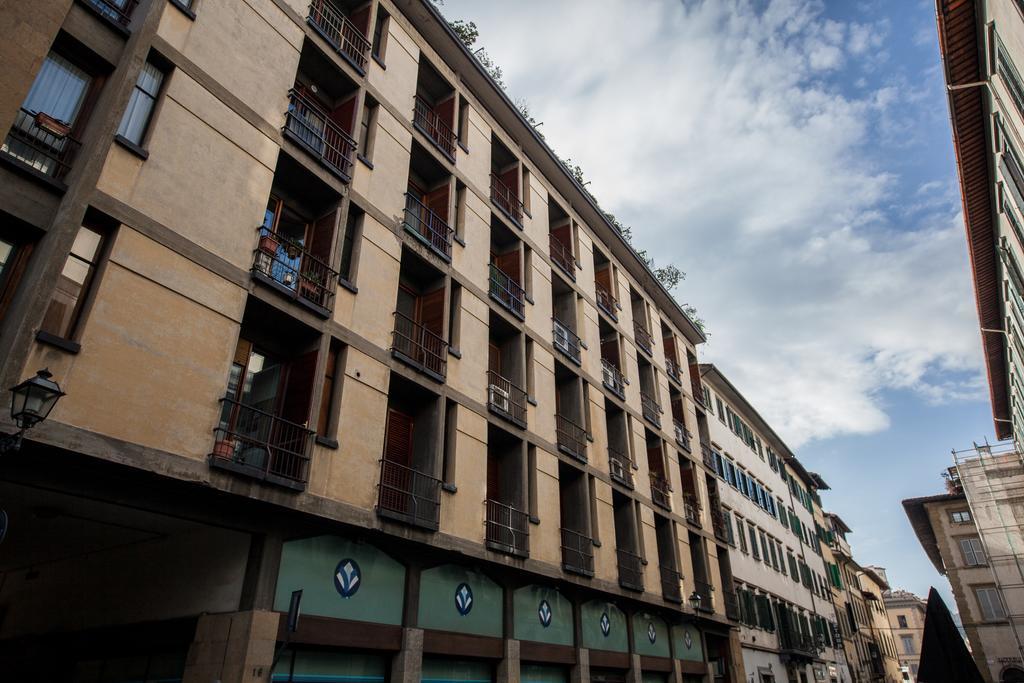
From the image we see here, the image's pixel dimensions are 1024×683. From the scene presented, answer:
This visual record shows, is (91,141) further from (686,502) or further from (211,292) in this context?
(686,502)

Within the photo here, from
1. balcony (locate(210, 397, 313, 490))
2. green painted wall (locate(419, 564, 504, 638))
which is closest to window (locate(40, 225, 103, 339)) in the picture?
balcony (locate(210, 397, 313, 490))

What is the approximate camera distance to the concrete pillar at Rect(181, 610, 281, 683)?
9.16 meters

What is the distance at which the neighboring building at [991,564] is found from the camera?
1527 inches

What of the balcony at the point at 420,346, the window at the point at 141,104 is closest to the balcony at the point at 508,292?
the balcony at the point at 420,346

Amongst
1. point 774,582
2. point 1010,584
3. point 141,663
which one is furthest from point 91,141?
point 1010,584

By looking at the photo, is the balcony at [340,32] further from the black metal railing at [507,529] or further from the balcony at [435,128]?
the black metal railing at [507,529]

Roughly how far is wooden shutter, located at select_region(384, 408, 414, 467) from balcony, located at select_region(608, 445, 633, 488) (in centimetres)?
868

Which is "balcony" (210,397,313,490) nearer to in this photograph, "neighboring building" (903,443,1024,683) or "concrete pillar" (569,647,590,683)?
"concrete pillar" (569,647,590,683)

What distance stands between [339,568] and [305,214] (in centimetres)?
701

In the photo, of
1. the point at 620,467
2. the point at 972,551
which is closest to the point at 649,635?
the point at 620,467

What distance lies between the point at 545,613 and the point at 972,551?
4095 centimetres

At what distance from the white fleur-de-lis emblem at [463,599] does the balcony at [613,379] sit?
10165 millimetres

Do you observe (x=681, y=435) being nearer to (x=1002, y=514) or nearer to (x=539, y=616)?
(x=539, y=616)

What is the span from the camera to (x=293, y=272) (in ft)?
38.2
